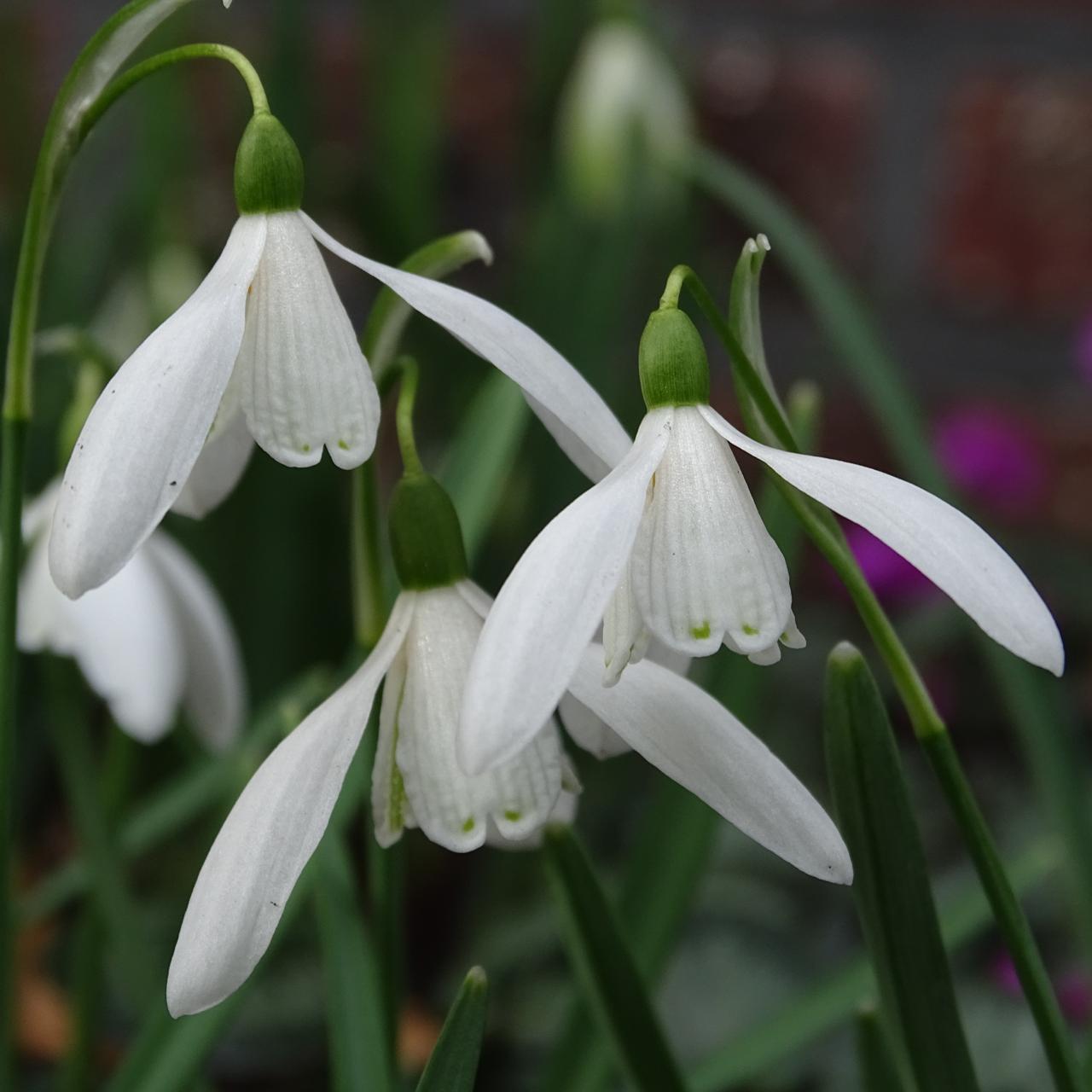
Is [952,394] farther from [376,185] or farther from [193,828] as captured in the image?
[193,828]

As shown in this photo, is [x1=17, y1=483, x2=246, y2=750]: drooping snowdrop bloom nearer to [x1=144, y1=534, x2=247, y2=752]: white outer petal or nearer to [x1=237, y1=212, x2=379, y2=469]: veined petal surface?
[x1=144, y1=534, x2=247, y2=752]: white outer petal

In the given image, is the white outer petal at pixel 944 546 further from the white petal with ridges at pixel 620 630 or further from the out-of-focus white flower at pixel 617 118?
the out-of-focus white flower at pixel 617 118

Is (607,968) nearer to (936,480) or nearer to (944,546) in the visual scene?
(944,546)

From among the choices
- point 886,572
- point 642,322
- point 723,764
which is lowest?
point 886,572

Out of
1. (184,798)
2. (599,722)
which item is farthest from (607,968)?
(184,798)

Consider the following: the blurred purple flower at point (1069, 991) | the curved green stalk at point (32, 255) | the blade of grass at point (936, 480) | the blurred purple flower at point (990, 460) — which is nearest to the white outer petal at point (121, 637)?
the curved green stalk at point (32, 255)

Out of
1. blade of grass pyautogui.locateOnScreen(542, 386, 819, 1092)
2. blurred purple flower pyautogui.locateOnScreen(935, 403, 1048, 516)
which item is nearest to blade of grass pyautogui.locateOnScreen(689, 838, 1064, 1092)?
blade of grass pyautogui.locateOnScreen(542, 386, 819, 1092)
